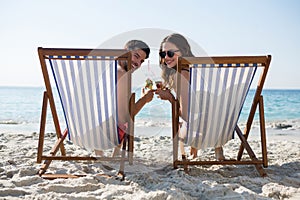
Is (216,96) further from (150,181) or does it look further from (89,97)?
(89,97)

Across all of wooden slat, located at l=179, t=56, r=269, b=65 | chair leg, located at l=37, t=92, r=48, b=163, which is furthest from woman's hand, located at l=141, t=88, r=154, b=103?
chair leg, located at l=37, t=92, r=48, b=163

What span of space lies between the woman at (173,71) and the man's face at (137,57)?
0.23 meters

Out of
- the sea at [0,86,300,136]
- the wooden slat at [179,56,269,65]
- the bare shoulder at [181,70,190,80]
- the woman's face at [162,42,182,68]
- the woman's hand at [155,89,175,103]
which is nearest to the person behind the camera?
the wooden slat at [179,56,269,65]

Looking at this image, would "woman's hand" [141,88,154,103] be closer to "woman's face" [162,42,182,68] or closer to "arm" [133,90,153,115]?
"arm" [133,90,153,115]

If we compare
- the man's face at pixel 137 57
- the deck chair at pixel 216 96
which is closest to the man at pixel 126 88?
the man's face at pixel 137 57

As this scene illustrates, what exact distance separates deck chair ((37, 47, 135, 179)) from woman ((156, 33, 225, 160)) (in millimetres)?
394

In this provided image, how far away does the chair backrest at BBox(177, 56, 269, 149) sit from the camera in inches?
102

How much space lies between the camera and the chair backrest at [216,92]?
8.50 ft

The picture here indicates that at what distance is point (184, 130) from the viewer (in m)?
2.89

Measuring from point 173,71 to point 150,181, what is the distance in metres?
1.29

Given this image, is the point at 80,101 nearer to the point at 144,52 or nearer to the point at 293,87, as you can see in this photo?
the point at 144,52

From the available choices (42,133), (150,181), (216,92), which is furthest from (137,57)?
(150,181)

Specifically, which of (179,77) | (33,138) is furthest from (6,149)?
(179,77)

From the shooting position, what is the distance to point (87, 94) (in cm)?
271
